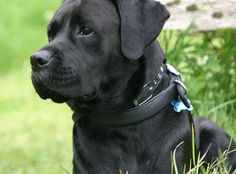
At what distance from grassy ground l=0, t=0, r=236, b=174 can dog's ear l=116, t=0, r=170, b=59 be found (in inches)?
50.2

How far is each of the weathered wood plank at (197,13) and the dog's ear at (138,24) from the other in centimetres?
134

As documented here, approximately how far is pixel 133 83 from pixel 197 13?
1.51 m

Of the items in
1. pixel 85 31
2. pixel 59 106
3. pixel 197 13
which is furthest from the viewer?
pixel 59 106

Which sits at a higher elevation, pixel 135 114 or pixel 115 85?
pixel 115 85

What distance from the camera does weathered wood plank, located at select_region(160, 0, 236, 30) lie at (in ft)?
19.1

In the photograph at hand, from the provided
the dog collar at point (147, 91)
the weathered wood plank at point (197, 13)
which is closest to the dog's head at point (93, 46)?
the dog collar at point (147, 91)

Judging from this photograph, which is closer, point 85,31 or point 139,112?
point 85,31

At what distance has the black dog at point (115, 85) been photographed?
14.3 feet

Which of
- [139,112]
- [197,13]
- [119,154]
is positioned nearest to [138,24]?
[139,112]

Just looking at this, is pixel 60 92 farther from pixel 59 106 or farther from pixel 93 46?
pixel 59 106

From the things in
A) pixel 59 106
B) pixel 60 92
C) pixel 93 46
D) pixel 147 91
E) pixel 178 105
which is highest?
pixel 93 46

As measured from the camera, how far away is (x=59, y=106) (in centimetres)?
884

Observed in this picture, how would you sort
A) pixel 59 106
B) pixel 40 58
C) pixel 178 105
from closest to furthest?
pixel 40 58, pixel 178 105, pixel 59 106

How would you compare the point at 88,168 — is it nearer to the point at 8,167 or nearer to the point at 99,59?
the point at 99,59
